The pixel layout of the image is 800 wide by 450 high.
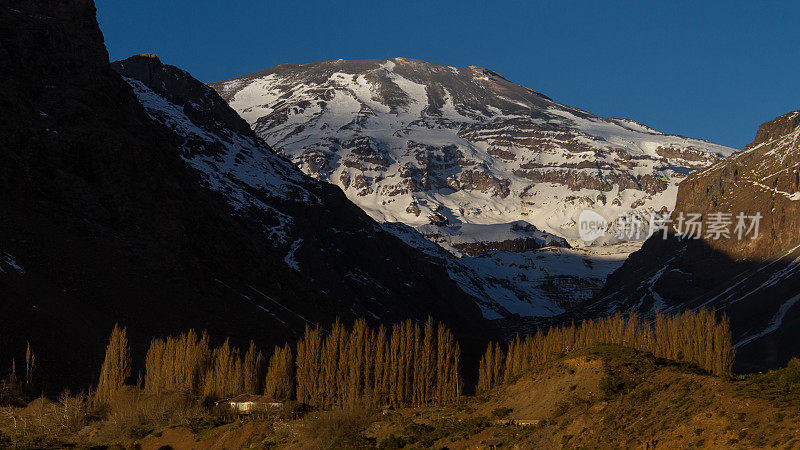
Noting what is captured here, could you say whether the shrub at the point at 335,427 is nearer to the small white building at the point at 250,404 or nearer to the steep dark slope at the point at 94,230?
the small white building at the point at 250,404

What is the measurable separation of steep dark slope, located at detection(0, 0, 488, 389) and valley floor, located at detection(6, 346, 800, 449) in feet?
129

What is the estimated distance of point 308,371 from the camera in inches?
4171

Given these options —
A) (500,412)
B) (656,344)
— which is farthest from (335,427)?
(656,344)

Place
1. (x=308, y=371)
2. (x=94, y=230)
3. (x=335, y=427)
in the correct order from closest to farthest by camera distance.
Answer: (x=335, y=427) → (x=308, y=371) → (x=94, y=230)

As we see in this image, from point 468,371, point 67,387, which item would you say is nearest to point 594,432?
point 67,387

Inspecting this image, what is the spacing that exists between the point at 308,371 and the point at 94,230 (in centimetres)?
4965

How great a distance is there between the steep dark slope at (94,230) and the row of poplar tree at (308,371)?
Result: 7012 mm

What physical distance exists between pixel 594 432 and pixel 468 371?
11674 cm

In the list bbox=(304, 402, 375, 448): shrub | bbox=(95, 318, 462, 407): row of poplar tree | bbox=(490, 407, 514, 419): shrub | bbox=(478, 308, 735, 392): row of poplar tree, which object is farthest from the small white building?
bbox=(478, 308, 735, 392): row of poplar tree

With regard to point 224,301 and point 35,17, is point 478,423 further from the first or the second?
point 35,17

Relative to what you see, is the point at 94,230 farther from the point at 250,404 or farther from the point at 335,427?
the point at 335,427

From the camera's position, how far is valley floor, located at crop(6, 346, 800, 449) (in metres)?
39.0

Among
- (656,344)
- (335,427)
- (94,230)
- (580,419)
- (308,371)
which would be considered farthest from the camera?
(94,230)

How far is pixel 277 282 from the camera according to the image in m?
168
